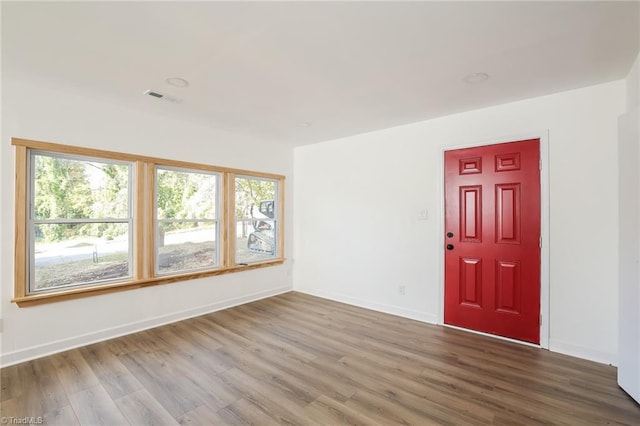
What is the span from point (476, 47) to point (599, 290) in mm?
2414

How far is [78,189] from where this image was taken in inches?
116

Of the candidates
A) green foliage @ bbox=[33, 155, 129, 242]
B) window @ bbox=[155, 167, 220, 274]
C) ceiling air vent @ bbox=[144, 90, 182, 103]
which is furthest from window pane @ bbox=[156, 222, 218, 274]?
ceiling air vent @ bbox=[144, 90, 182, 103]

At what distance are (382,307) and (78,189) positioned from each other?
3.88m

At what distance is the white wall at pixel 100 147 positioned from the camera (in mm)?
2527

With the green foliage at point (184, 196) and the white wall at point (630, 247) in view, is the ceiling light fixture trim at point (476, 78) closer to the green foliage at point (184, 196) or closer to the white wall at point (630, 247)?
the white wall at point (630, 247)

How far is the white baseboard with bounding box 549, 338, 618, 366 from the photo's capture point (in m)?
2.49

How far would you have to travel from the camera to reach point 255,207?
15.2 feet

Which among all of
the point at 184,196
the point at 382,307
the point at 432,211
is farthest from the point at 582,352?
the point at 184,196

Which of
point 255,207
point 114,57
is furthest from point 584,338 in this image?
point 114,57

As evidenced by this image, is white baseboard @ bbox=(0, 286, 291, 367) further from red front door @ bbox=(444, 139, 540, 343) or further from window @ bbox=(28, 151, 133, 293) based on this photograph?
red front door @ bbox=(444, 139, 540, 343)

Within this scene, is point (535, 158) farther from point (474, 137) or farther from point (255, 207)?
point (255, 207)

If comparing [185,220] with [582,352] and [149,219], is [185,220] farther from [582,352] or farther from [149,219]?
[582,352]

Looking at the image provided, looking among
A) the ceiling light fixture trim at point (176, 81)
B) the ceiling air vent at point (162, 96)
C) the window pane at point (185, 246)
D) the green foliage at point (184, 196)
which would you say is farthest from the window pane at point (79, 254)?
the ceiling light fixture trim at point (176, 81)

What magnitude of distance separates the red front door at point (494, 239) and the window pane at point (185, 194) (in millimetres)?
3175
